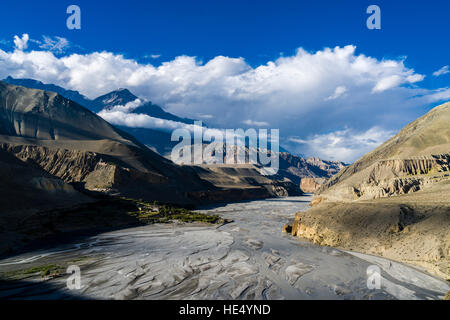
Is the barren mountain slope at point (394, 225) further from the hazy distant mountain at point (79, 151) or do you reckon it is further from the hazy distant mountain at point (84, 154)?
the hazy distant mountain at point (79, 151)

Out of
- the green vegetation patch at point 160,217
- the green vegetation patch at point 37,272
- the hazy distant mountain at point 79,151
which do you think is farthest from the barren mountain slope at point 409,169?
the hazy distant mountain at point 79,151

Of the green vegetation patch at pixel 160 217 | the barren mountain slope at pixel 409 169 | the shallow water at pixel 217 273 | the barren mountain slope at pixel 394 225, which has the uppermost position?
the barren mountain slope at pixel 409 169

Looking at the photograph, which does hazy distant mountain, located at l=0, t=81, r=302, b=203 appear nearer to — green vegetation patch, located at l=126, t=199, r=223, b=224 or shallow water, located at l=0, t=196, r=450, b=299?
green vegetation patch, located at l=126, t=199, r=223, b=224

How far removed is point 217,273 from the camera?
2047cm

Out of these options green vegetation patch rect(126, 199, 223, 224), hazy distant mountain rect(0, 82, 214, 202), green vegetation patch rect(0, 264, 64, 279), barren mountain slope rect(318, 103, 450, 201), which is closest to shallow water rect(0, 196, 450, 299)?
green vegetation patch rect(0, 264, 64, 279)

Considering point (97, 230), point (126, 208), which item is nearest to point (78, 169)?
point (126, 208)

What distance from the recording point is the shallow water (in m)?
16.5

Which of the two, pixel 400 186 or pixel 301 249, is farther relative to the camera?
pixel 400 186

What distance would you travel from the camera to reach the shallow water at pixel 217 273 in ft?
54.3

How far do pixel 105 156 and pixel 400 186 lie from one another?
93703mm

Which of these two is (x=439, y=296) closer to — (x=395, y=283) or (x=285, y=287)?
(x=395, y=283)

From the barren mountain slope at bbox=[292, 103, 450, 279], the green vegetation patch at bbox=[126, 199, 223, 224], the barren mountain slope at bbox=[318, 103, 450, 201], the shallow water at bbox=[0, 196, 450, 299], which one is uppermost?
the barren mountain slope at bbox=[318, 103, 450, 201]

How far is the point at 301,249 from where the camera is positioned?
96.8ft
